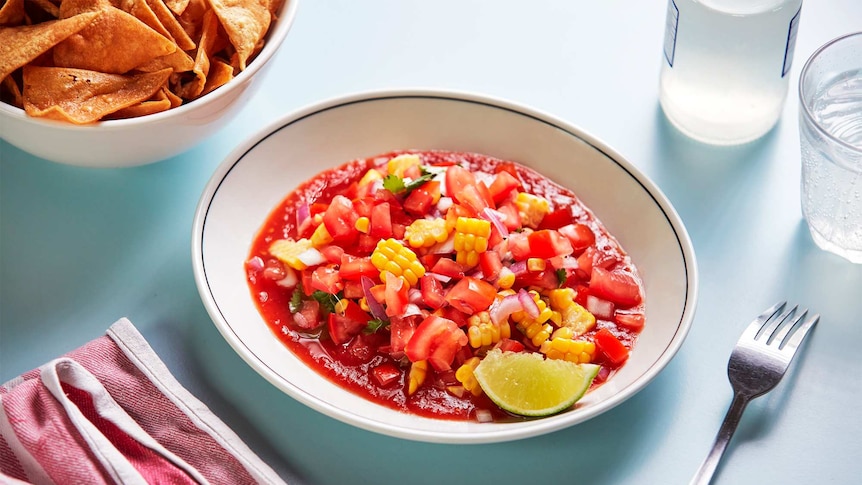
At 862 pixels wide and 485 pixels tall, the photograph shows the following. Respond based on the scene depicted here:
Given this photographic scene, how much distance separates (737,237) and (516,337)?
1.00 m

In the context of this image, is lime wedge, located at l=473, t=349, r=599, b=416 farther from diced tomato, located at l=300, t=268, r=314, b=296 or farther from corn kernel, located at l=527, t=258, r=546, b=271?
diced tomato, located at l=300, t=268, r=314, b=296

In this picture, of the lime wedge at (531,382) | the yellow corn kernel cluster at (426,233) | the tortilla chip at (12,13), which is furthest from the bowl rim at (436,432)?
the tortilla chip at (12,13)

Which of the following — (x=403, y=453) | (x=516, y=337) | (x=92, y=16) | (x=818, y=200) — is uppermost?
(x=92, y=16)

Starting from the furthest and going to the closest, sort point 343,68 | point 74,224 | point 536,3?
point 536,3 < point 343,68 < point 74,224

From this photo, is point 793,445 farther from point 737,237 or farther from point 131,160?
point 131,160

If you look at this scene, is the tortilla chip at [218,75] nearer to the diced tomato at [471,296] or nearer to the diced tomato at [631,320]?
the diced tomato at [471,296]

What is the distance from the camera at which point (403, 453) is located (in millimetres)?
2816

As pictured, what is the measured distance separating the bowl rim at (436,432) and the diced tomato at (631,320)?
150 mm

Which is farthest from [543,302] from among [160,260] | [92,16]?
[92,16]

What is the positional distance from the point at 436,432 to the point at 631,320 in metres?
0.79

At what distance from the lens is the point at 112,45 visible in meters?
2.91

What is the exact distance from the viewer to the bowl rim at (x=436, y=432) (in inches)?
102

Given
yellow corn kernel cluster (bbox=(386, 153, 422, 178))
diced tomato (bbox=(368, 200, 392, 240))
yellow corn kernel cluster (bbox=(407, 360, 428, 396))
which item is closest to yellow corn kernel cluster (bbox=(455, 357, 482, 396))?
yellow corn kernel cluster (bbox=(407, 360, 428, 396))

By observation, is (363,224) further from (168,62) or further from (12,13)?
(12,13)
